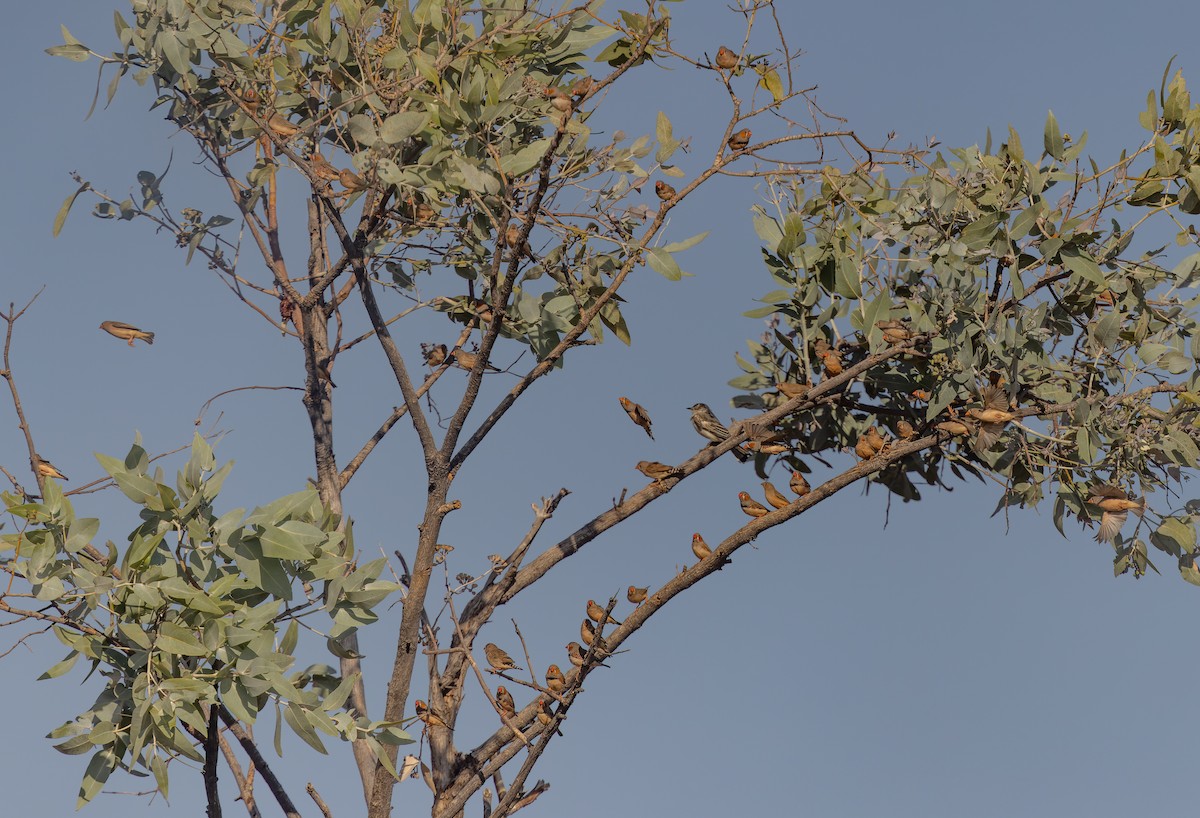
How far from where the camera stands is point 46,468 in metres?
2.86

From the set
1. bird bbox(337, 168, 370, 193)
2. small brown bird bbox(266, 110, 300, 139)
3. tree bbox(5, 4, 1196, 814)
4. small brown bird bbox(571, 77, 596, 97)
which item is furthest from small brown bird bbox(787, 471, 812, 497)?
small brown bird bbox(266, 110, 300, 139)

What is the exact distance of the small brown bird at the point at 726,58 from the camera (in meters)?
3.02

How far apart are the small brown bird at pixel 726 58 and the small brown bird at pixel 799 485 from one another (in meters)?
1.09

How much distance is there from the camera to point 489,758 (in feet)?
9.96

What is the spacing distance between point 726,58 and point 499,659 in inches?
65.5

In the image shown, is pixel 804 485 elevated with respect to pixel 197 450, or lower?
lower

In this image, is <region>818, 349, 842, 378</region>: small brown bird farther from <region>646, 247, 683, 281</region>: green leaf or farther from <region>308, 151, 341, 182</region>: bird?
<region>308, 151, 341, 182</region>: bird

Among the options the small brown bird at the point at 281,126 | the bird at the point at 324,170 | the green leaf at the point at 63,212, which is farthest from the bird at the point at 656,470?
the green leaf at the point at 63,212

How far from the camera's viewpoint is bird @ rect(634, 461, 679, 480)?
315 centimetres

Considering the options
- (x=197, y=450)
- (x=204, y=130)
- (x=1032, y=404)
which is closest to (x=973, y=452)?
(x=1032, y=404)

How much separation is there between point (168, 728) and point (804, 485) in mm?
1650

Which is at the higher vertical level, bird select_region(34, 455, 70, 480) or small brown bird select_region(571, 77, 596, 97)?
small brown bird select_region(571, 77, 596, 97)

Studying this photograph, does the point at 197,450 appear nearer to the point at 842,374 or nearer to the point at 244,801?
the point at 244,801

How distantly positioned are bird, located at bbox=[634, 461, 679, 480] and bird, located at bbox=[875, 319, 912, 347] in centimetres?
67
